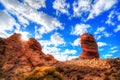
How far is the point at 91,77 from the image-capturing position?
238 feet

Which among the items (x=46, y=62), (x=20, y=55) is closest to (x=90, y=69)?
(x=46, y=62)

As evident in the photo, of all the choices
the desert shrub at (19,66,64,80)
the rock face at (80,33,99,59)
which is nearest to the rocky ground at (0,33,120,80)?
the rock face at (80,33,99,59)

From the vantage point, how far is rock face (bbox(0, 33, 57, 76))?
272 ft

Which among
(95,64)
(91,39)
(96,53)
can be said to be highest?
(91,39)

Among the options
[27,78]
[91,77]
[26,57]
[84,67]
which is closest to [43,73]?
[27,78]

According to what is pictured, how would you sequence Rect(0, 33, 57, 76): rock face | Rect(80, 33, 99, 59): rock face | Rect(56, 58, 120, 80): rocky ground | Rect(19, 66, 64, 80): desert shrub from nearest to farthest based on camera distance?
Rect(19, 66, 64, 80): desert shrub → Rect(56, 58, 120, 80): rocky ground → Rect(0, 33, 57, 76): rock face → Rect(80, 33, 99, 59): rock face

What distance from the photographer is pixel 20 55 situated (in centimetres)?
8850

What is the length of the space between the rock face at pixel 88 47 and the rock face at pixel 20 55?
45.0ft

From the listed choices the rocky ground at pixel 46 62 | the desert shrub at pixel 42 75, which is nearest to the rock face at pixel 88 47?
the rocky ground at pixel 46 62

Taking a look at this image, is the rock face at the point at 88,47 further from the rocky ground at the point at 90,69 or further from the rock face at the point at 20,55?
the rock face at the point at 20,55

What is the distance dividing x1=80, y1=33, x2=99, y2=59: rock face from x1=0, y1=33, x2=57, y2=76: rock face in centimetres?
1373

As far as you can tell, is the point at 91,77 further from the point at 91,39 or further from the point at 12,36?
the point at 12,36

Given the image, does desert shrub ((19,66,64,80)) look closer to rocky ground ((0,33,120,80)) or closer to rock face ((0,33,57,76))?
rocky ground ((0,33,120,80))

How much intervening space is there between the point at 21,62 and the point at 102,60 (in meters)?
31.2
